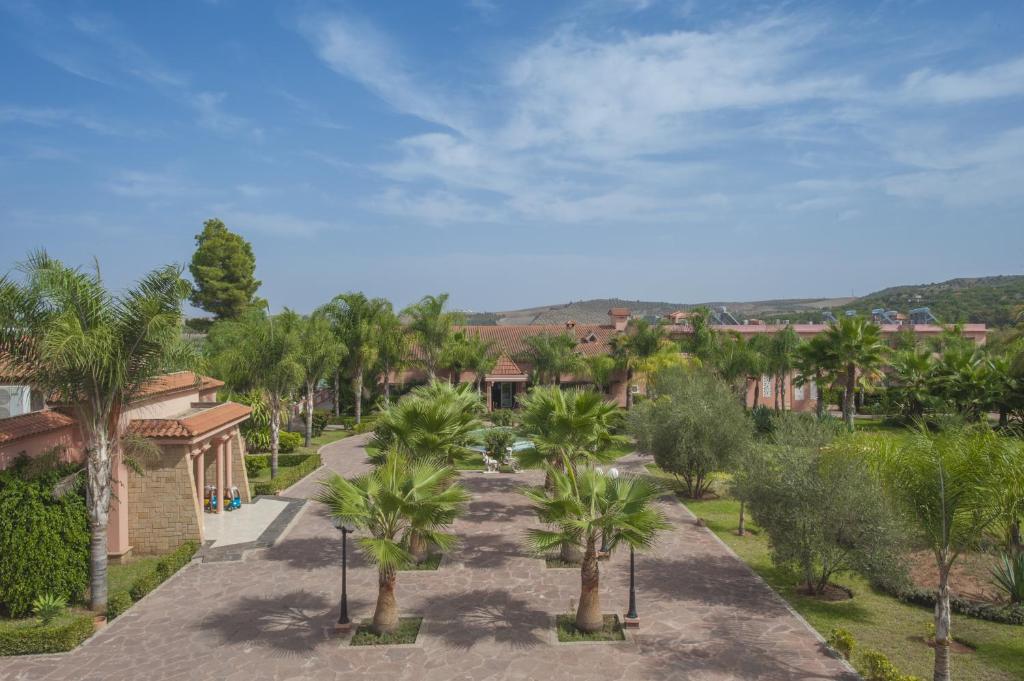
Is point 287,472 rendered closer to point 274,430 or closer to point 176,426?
point 274,430

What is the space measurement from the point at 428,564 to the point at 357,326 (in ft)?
89.0

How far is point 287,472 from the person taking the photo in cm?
2611

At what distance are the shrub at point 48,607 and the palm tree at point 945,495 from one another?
16.1 meters

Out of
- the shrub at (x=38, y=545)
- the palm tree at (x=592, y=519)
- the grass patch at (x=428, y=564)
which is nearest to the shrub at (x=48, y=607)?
the shrub at (x=38, y=545)

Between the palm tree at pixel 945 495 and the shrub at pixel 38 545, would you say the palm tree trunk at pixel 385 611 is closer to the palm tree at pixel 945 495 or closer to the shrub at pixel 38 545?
the shrub at pixel 38 545

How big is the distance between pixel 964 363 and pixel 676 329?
70.2ft

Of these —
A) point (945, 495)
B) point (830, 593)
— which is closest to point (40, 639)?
point (945, 495)

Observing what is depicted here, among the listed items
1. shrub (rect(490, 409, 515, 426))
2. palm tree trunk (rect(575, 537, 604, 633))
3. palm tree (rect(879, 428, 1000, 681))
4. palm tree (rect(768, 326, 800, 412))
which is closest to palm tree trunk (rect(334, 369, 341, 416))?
shrub (rect(490, 409, 515, 426))

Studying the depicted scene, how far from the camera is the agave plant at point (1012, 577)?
1353 cm

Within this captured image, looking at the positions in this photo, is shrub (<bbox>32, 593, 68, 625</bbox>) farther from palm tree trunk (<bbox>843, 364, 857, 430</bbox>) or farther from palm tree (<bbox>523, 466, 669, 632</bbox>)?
palm tree trunk (<bbox>843, 364, 857, 430</bbox>)

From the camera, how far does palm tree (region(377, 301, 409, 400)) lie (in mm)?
43091

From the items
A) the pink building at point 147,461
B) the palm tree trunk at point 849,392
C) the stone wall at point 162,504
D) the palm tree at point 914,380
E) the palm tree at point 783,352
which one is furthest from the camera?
the palm tree at point 783,352

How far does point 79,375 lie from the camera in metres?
13.4

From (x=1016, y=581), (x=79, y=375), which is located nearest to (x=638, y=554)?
(x=1016, y=581)
